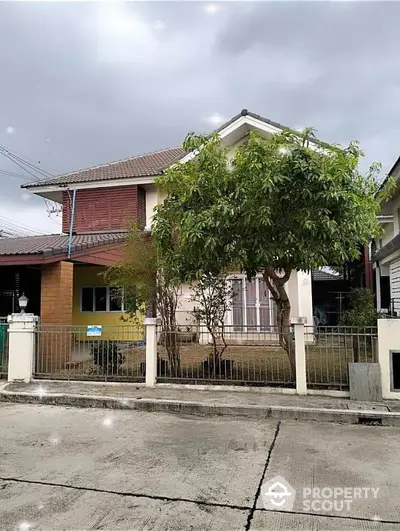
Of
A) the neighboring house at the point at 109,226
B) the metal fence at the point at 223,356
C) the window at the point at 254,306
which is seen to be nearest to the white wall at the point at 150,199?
the neighboring house at the point at 109,226

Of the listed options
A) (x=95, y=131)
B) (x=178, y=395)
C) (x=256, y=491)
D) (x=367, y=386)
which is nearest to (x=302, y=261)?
(x=367, y=386)

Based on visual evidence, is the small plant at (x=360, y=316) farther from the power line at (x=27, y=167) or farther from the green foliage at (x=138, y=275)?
the power line at (x=27, y=167)

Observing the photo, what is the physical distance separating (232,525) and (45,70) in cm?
1524

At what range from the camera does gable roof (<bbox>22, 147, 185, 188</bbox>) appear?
52.9 feet

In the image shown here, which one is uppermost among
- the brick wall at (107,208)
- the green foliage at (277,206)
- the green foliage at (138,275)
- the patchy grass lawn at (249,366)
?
the brick wall at (107,208)

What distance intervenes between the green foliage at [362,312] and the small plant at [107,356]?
6044 mm

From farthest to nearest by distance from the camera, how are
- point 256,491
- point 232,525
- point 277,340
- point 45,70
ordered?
point 45,70, point 277,340, point 256,491, point 232,525

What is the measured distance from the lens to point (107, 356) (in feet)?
28.8

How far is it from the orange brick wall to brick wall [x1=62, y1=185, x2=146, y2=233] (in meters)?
5.38

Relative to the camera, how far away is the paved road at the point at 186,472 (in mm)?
3373

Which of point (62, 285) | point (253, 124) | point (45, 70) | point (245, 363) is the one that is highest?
point (45, 70)

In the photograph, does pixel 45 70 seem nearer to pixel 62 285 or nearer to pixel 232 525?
pixel 62 285

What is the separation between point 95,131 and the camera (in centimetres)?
1945

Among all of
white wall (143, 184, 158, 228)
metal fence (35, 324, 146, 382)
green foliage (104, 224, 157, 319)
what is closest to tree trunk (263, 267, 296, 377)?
green foliage (104, 224, 157, 319)
